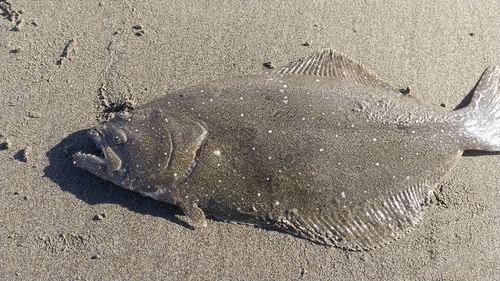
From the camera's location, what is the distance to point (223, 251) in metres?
3.52

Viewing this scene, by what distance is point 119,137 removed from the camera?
3348mm

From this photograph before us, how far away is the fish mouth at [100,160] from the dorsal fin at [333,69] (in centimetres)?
186

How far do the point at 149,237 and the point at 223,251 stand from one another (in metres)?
0.78

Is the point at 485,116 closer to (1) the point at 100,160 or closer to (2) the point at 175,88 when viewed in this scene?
(2) the point at 175,88

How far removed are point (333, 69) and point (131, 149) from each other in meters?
2.28

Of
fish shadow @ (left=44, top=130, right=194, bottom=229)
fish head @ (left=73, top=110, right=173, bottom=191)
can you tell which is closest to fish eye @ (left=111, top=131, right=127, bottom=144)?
fish head @ (left=73, top=110, right=173, bottom=191)

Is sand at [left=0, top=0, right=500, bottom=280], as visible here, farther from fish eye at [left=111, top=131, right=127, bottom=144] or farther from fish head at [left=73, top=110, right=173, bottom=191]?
fish eye at [left=111, top=131, right=127, bottom=144]

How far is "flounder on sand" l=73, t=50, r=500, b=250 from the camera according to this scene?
3.29m

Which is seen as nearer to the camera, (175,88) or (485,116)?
(485,116)

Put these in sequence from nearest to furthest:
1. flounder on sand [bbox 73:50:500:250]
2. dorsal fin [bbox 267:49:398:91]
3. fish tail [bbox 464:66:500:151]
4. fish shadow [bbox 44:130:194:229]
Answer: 1. flounder on sand [bbox 73:50:500:250]
2. fish tail [bbox 464:66:500:151]
3. fish shadow [bbox 44:130:194:229]
4. dorsal fin [bbox 267:49:398:91]

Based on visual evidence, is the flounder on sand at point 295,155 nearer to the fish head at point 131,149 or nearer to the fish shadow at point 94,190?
the fish head at point 131,149

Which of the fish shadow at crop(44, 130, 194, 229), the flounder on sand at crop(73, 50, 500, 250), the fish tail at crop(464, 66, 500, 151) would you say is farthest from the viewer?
the fish shadow at crop(44, 130, 194, 229)

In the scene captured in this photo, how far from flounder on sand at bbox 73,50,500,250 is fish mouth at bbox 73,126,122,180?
0.01 metres

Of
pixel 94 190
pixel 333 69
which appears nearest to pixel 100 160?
pixel 94 190
